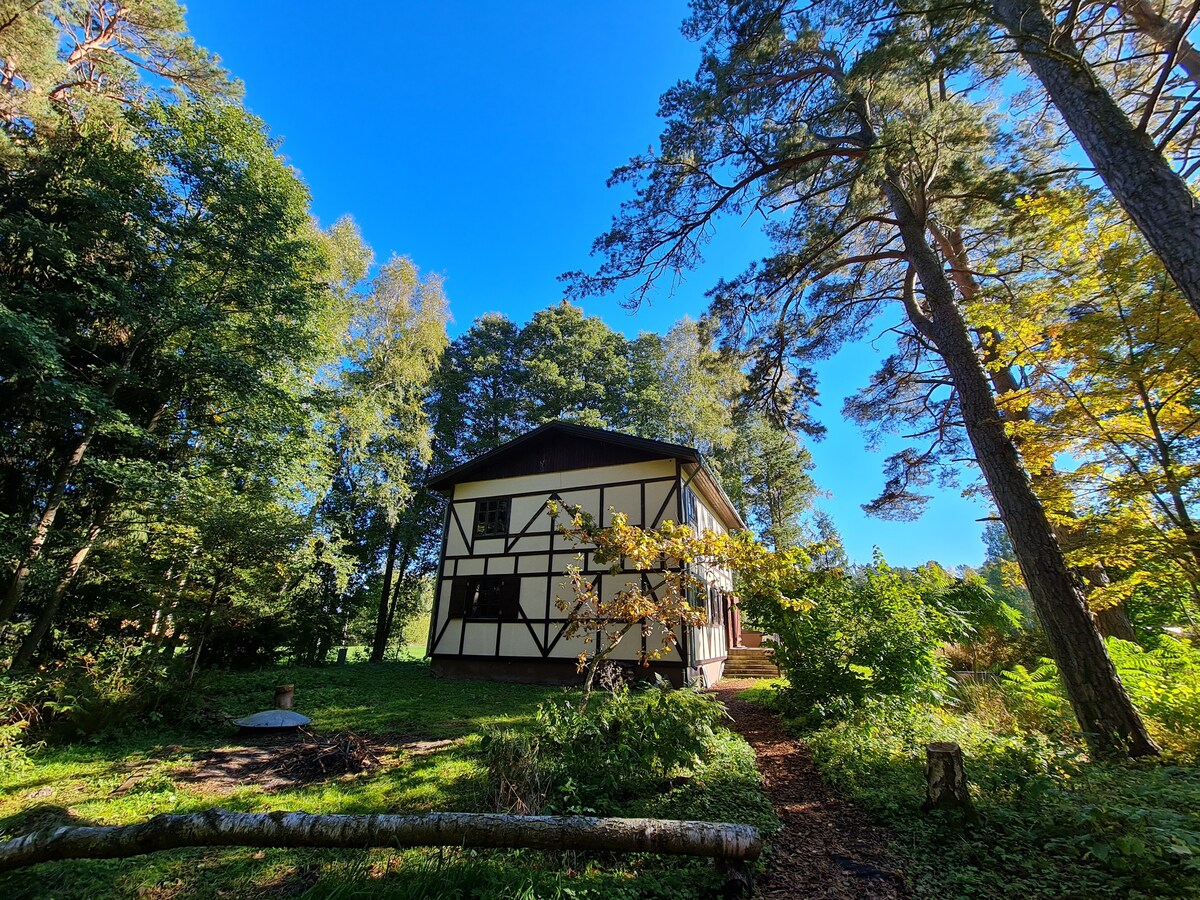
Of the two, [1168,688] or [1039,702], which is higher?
[1168,688]

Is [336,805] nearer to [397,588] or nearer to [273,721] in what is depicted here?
[273,721]

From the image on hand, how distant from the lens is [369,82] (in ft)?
32.9

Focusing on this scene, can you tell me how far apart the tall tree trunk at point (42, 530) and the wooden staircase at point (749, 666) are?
45.3 feet

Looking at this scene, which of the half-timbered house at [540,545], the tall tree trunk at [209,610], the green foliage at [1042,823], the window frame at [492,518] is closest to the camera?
the green foliage at [1042,823]

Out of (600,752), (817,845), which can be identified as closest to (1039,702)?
(817,845)

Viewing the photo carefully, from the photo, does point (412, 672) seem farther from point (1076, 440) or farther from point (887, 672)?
point (1076, 440)

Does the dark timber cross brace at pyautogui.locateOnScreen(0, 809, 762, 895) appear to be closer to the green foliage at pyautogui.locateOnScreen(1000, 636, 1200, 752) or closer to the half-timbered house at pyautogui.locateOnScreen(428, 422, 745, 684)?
the green foliage at pyautogui.locateOnScreen(1000, 636, 1200, 752)

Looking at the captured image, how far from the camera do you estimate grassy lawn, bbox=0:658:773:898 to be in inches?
99.9

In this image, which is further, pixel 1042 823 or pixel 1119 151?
pixel 1119 151

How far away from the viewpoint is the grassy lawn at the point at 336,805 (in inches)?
99.9

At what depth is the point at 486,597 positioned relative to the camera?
11.5 meters

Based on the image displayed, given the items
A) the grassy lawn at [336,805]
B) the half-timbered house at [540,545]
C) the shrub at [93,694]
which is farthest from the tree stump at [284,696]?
the half-timbered house at [540,545]

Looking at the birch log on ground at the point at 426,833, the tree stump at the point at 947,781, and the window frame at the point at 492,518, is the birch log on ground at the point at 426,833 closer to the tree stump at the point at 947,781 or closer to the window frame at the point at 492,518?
the tree stump at the point at 947,781

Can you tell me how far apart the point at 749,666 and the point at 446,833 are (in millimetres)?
12195
